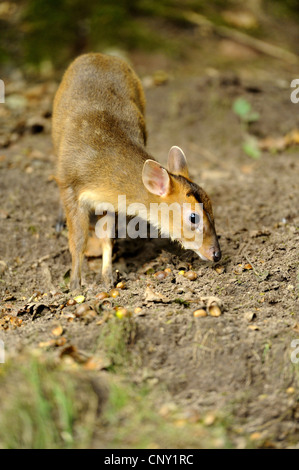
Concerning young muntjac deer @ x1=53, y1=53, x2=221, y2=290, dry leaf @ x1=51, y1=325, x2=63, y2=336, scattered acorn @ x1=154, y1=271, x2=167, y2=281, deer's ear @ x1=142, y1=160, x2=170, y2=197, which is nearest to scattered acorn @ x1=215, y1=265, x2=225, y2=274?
young muntjac deer @ x1=53, y1=53, x2=221, y2=290

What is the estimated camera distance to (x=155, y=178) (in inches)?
196

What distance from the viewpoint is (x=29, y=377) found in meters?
3.30

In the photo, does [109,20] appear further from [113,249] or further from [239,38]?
[113,249]

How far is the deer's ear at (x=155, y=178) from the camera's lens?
16.0 ft

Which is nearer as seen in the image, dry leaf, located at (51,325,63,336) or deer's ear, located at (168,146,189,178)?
dry leaf, located at (51,325,63,336)

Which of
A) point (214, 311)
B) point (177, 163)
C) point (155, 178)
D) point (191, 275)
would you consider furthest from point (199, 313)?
point (177, 163)

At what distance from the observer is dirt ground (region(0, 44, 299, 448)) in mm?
3604

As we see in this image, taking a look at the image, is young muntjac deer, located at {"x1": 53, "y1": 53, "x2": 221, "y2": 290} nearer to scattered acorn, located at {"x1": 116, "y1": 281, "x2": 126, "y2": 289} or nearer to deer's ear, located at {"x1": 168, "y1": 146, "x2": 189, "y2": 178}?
deer's ear, located at {"x1": 168, "y1": 146, "x2": 189, "y2": 178}

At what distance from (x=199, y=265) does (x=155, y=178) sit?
868 mm

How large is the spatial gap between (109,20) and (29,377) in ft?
26.5

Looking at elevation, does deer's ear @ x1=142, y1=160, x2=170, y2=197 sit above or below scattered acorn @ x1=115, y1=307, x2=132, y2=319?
above

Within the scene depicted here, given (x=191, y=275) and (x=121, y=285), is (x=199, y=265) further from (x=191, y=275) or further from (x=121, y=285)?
(x=121, y=285)

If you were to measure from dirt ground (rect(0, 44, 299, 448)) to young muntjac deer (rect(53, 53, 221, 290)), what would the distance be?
33cm
